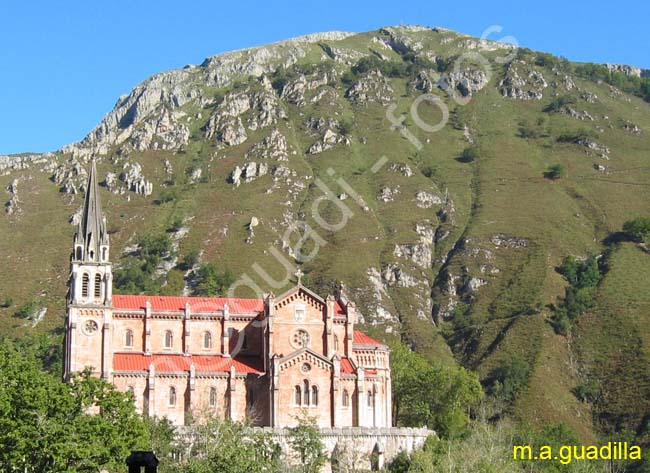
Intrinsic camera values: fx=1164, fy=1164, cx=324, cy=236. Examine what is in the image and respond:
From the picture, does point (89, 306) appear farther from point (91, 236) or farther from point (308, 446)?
point (308, 446)

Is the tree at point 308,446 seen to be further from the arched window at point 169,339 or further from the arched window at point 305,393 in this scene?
the arched window at point 169,339

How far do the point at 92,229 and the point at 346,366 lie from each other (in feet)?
91.9

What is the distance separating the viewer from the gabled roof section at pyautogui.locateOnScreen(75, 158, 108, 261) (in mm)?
111625

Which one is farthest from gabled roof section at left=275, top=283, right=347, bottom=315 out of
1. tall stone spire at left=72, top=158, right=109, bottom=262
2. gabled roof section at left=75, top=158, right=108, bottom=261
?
gabled roof section at left=75, top=158, right=108, bottom=261

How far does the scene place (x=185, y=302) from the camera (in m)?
113

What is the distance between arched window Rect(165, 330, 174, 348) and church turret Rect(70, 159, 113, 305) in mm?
6363

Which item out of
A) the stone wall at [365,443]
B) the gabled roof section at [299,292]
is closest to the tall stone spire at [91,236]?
the gabled roof section at [299,292]

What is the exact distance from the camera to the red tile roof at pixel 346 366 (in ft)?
355

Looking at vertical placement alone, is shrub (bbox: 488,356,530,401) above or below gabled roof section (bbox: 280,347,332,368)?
above

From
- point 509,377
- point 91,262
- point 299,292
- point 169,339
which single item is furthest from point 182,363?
point 509,377

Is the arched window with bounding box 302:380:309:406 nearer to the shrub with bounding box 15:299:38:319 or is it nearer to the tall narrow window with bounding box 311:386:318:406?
the tall narrow window with bounding box 311:386:318:406

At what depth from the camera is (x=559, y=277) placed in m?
197

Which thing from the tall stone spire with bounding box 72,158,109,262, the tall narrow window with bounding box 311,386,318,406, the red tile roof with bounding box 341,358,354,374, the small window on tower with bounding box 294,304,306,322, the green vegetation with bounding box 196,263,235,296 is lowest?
the tall narrow window with bounding box 311,386,318,406

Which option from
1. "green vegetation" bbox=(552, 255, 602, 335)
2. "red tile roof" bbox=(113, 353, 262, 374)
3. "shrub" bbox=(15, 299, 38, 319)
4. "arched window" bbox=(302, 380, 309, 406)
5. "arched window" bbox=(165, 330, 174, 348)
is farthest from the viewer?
"shrub" bbox=(15, 299, 38, 319)
